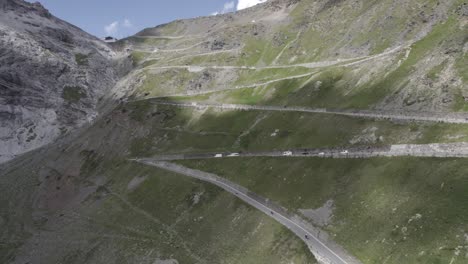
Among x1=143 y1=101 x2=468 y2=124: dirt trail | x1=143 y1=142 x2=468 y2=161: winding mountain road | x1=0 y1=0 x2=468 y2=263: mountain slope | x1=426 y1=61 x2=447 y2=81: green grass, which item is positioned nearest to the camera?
x1=0 y1=0 x2=468 y2=263: mountain slope

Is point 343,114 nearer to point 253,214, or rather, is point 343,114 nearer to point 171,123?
point 253,214

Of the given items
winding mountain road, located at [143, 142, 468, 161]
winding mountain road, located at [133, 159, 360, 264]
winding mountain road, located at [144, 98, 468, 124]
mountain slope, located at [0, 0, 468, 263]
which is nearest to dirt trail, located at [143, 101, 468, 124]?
winding mountain road, located at [144, 98, 468, 124]

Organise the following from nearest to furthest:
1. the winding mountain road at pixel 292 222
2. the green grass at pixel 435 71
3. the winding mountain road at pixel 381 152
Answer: the winding mountain road at pixel 292 222
the winding mountain road at pixel 381 152
the green grass at pixel 435 71

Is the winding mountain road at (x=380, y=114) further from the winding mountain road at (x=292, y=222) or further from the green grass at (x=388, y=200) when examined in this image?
the winding mountain road at (x=292, y=222)

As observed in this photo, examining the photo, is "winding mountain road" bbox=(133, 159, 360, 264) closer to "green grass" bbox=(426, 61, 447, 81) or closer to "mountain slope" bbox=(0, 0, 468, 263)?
"mountain slope" bbox=(0, 0, 468, 263)

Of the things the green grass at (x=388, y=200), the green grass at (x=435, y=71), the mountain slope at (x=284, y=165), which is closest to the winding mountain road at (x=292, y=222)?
the mountain slope at (x=284, y=165)

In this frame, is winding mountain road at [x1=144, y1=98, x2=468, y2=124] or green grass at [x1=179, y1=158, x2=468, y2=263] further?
winding mountain road at [x1=144, y1=98, x2=468, y2=124]
